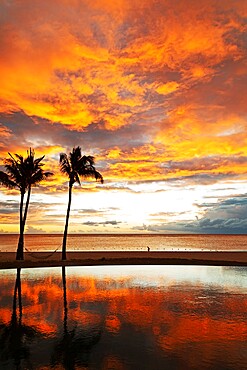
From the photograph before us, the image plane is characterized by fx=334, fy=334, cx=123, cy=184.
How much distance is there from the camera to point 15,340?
12.5 meters

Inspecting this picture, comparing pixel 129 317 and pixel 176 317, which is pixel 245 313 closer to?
pixel 176 317

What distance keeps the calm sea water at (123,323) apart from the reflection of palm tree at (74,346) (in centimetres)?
3

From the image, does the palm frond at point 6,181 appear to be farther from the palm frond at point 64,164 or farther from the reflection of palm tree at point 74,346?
the reflection of palm tree at point 74,346

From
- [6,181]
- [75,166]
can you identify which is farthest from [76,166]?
[6,181]

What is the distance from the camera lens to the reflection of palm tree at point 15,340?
1080 cm

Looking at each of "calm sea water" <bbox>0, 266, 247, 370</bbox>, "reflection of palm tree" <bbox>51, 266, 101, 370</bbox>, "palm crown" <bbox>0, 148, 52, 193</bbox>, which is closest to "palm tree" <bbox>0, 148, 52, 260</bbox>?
"palm crown" <bbox>0, 148, 52, 193</bbox>

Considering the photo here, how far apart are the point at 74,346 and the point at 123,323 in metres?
3.49

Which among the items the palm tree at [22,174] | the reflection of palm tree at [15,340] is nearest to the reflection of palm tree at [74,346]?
the reflection of palm tree at [15,340]

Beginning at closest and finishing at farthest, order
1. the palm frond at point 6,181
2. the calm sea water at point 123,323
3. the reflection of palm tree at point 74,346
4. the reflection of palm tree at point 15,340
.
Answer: the reflection of palm tree at point 74,346
the calm sea water at point 123,323
the reflection of palm tree at point 15,340
the palm frond at point 6,181

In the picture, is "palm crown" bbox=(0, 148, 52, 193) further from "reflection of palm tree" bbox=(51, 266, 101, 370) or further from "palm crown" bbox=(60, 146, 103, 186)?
"reflection of palm tree" bbox=(51, 266, 101, 370)

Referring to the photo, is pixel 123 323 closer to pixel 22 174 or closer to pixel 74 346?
pixel 74 346

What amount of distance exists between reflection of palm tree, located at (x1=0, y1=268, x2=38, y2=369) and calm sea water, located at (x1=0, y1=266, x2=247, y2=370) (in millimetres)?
32

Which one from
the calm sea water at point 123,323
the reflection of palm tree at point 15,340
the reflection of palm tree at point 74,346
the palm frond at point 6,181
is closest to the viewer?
the reflection of palm tree at point 74,346

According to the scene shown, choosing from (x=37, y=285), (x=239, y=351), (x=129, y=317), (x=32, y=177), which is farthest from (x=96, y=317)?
(x=32, y=177)
